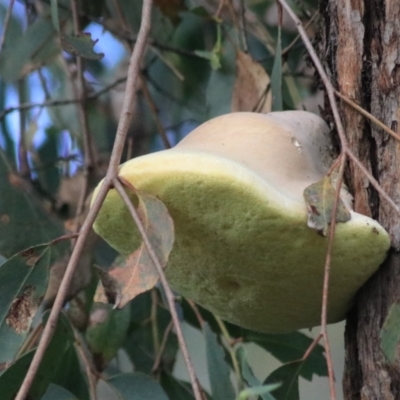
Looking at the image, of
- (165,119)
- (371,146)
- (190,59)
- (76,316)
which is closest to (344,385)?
(371,146)

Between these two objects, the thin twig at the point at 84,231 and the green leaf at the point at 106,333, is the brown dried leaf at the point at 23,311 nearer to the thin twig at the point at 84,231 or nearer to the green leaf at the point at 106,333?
the thin twig at the point at 84,231

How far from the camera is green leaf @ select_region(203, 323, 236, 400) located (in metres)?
0.78

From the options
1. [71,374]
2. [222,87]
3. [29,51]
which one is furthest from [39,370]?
[29,51]

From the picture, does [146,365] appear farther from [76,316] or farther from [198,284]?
[198,284]

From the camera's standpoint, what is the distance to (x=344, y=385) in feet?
2.35

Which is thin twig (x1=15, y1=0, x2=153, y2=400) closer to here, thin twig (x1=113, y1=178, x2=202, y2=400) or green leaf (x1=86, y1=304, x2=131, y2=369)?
thin twig (x1=113, y1=178, x2=202, y2=400)

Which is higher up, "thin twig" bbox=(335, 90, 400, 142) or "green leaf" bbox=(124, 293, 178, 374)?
"thin twig" bbox=(335, 90, 400, 142)

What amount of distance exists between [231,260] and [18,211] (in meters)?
0.62

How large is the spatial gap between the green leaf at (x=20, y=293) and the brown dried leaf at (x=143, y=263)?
0.44 ft

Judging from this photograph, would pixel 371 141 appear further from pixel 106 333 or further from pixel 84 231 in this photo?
pixel 106 333

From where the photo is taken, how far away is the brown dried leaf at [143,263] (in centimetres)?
55

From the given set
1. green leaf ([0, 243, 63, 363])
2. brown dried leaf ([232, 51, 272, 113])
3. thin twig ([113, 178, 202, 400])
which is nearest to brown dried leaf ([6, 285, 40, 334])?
green leaf ([0, 243, 63, 363])

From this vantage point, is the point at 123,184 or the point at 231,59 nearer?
the point at 123,184

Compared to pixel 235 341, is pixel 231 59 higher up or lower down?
higher up
